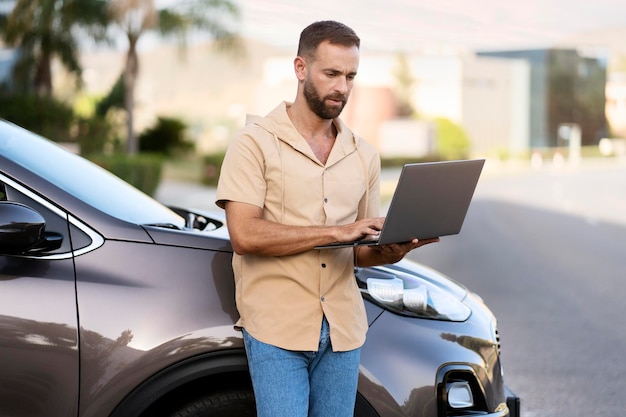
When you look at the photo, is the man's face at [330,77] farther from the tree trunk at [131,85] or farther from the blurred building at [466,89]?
the blurred building at [466,89]

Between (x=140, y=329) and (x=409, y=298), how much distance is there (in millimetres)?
950

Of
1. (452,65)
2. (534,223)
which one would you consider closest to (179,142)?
(534,223)

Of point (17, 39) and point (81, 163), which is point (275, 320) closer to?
point (81, 163)

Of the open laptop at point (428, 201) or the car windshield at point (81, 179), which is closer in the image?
the open laptop at point (428, 201)

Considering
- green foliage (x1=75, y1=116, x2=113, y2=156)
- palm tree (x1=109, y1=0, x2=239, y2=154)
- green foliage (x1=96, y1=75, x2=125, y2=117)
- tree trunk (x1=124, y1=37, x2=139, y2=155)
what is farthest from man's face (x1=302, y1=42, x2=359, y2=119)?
green foliage (x1=96, y1=75, x2=125, y2=117)

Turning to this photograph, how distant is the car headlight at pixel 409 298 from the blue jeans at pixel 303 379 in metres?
0.40

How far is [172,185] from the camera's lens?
32.1 meters

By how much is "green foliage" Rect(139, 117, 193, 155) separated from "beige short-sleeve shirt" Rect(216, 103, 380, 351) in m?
34.9

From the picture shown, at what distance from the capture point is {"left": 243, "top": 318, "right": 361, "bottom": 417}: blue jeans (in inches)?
105

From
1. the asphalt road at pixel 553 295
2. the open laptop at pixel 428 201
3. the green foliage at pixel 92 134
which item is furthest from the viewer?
the green foliage at pixel 92 134

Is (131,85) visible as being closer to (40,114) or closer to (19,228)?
(40,114)

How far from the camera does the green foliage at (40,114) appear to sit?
2648cm

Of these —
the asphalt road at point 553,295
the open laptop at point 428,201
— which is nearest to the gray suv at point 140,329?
the open laptop at point 428,201

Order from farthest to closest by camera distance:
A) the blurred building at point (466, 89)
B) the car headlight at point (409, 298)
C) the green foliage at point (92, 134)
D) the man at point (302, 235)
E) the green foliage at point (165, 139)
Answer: the blurred building at point (466, 89), the green foliage at point (165, 139), the green foliage at point (92, 134), the car headlight at point (409, 298), the man at point (302, 235)
